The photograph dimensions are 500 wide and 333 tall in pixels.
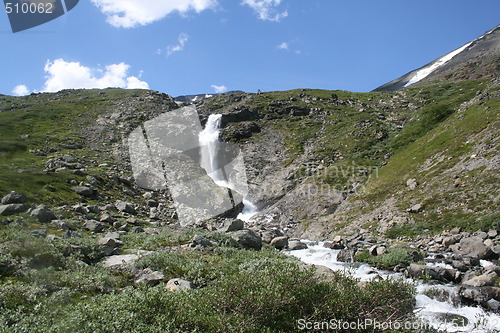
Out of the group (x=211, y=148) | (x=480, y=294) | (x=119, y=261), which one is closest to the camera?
(x=480, y=294)

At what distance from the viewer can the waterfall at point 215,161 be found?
2504 inches

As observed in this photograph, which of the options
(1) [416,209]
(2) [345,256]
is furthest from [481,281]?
(1) [416,209]

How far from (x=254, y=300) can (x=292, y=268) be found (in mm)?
2606

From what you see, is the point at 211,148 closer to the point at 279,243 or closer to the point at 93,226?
the point at 279,243

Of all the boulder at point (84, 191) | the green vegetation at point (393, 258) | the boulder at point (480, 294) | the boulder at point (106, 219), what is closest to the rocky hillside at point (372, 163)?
the green vegetation at point (393, 258)

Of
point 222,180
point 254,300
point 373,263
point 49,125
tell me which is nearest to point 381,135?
point 222,180

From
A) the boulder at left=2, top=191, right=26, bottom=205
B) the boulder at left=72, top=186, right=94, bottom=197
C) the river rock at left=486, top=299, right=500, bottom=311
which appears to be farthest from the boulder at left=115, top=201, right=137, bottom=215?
the river rock at left=486, top=299, right=500, bottom=311

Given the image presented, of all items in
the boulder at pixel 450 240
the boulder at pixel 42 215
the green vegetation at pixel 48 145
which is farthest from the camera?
the green vegetation at pixel 48 145

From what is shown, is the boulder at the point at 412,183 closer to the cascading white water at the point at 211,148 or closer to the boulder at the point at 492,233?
the boulder at the point at 492,233

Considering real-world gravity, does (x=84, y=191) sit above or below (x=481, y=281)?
above

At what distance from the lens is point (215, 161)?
8712cm

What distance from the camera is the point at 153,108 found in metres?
110

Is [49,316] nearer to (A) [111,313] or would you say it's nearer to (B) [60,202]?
(A) [111,313]

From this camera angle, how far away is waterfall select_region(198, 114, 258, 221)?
63600 millimetres
